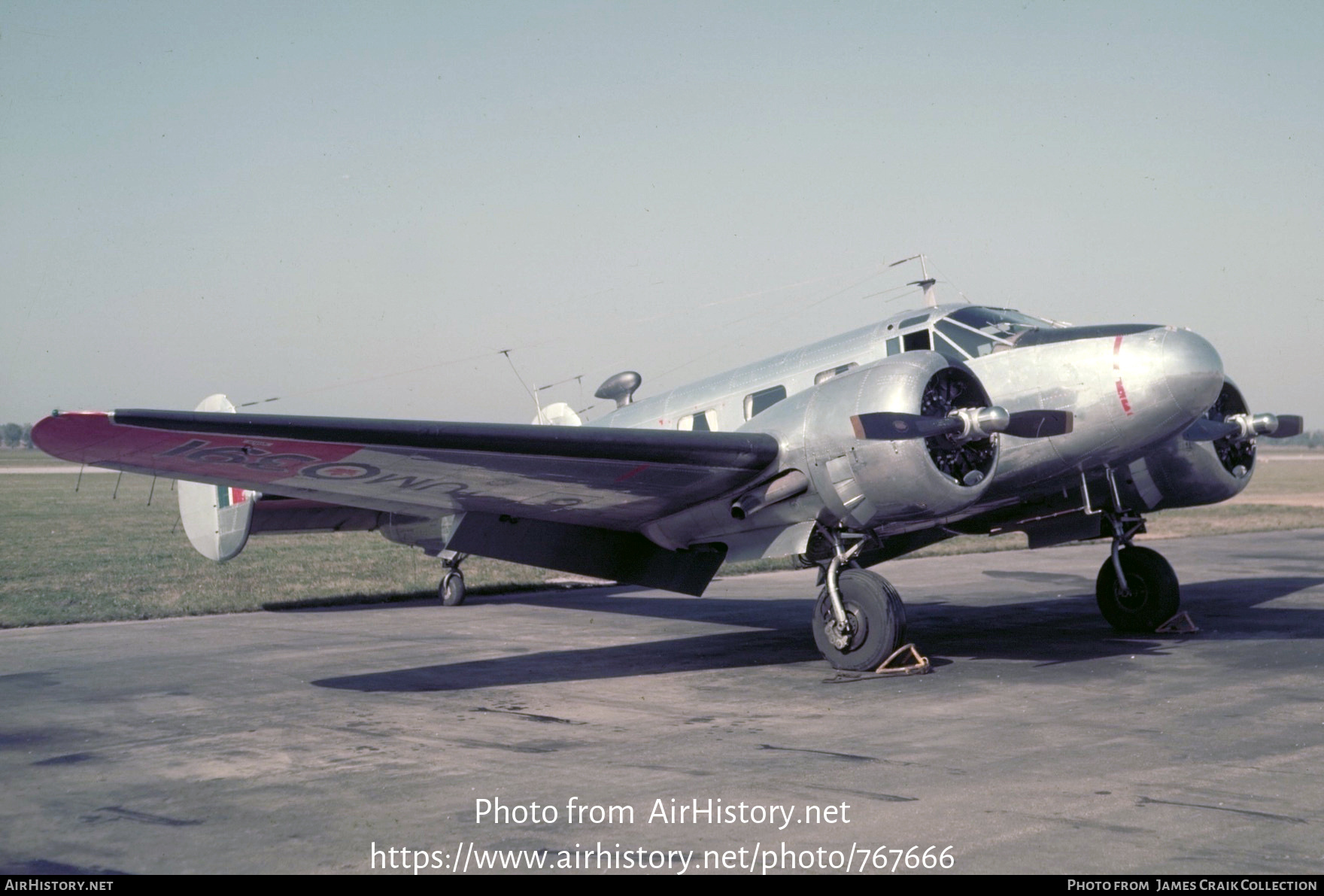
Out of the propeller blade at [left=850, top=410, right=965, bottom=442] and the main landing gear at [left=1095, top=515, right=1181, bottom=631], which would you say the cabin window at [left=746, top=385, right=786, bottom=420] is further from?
the main landing gear at [left=1095, top=515, right=1181, bottom=631]

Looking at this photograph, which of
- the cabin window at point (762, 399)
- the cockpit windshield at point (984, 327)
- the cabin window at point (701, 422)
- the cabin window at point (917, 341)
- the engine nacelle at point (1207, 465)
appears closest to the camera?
the cockpit windshield at point (984, 327)

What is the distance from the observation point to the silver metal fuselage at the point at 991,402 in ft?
29.9

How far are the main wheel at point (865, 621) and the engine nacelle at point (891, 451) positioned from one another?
52 centimetres

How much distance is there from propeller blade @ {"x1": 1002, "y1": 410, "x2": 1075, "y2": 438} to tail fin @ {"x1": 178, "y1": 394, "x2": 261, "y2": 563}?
998cm

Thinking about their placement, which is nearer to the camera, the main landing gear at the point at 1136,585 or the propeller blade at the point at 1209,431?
the propeller blade at the point at 1209,431

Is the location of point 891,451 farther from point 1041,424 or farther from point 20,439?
point 20,439

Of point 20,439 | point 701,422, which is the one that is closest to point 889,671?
point 701,422

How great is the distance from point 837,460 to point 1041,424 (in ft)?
5.68

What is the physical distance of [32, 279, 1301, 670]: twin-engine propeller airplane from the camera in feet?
27.9

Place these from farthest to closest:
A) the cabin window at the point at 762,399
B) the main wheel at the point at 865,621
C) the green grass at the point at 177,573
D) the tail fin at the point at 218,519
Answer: the green grass at the point at 177,573 < the tail fin at the point at 218,519 < the cabin window at the point at 762,399 < the main wheel at the point at 865,621

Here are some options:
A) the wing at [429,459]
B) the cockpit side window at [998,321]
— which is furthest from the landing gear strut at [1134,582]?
the wing at [429,459]

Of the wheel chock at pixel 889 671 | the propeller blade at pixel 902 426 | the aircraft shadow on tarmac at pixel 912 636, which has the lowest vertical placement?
the aircraft shadow on tarmac at pixel 912 636

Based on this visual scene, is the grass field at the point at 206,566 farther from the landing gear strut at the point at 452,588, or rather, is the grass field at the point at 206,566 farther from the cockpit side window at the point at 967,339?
the cockpit side window at the point at 967,339

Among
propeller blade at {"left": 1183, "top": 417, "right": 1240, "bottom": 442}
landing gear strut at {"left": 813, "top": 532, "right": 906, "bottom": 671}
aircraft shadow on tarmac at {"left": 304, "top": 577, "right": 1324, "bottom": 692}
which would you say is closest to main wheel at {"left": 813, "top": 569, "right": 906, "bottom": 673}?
landing gear strut at {"left": 813, "top": 532, "right": 906, "bottom": 671}
